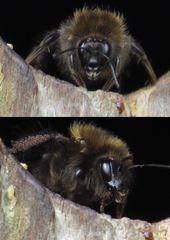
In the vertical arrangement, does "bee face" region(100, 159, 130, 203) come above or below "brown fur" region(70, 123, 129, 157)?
below

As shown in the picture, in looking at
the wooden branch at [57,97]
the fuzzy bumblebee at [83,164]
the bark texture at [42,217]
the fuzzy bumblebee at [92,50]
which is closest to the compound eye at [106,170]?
the fuzzy bumblebee at [83,164]

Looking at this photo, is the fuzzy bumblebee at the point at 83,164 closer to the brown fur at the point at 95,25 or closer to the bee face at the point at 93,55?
the bee face at the point at 93,55

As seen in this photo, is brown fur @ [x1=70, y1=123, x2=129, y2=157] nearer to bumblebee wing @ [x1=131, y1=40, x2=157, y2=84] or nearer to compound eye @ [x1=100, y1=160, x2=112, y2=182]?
compound eye @ [x1=100, y1=160, x2=112, y2=182]

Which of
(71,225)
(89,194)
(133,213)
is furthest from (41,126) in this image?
(71,225)

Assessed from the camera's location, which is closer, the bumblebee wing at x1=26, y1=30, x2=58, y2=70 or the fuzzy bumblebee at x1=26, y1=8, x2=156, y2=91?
the fuzzy bumblebee at x1=26, y1=8, x2=156, y2=91

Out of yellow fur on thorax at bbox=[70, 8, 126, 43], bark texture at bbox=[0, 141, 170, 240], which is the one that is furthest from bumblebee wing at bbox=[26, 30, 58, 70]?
bark texture at bbox=[0, 141, 170, 240]

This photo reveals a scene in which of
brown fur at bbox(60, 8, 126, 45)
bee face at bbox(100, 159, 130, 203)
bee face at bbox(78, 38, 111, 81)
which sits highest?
brown fur at bbox(60, 8, 126, 45)
